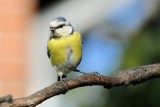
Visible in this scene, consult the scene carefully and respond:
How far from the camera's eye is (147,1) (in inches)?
120

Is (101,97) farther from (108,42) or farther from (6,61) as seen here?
(6,61)

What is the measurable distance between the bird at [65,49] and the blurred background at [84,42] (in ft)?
2.36

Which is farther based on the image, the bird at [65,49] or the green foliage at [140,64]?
the green foliage at [140,64]

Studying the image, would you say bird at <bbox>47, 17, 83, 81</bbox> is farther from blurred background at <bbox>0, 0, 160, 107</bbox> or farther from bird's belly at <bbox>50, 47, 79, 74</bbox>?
blurred background at <bbox>0, 0, 160, 107</bbox>

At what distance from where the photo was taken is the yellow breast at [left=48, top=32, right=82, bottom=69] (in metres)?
1.69

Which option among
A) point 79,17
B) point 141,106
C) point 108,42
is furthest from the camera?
point 79,17

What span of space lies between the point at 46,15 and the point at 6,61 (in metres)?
0.41

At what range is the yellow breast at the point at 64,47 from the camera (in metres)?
1.69

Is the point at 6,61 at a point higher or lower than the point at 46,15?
lower

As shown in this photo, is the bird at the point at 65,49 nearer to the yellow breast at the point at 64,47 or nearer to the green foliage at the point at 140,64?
the yellow breast at the point at 64,47

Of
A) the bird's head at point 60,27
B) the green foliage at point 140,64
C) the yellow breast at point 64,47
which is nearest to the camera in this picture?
the bird's head at point 60,27

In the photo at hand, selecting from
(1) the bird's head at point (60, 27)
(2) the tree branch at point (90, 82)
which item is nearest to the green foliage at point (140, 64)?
(1) the bird's head at point (60, 27)

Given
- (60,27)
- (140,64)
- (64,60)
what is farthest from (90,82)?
(140,64)

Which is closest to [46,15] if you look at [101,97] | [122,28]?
[122,28]
